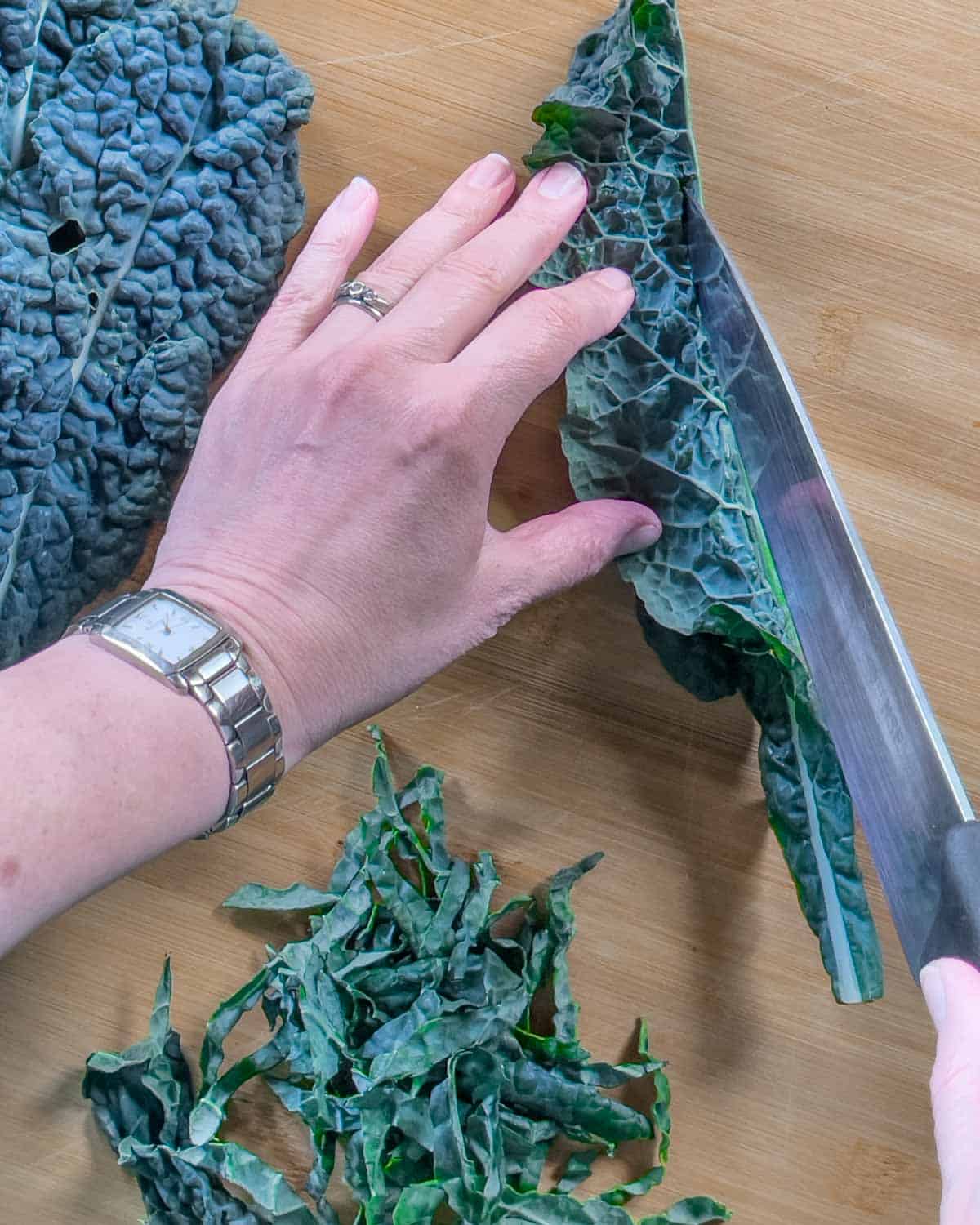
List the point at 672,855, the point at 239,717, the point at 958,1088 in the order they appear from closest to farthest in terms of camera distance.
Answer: the point at 958,1088 < the point at 239,717 < the point at 672,855

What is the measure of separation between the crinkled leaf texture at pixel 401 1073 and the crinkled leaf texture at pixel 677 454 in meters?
0.33

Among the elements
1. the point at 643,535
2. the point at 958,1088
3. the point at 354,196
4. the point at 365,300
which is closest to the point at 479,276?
the point at 365,300

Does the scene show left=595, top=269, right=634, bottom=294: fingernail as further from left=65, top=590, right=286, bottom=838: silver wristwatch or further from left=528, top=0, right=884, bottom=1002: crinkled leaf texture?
left=65, top=590, right=286, bottom=838: silver wristwatch

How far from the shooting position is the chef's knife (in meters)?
1.17

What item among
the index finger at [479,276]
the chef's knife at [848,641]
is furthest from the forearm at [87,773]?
the chef's knife at [848,641]

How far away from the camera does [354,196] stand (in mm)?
1342

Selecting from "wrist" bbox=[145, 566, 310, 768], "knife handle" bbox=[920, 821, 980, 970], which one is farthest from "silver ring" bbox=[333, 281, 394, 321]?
"knife handle" bbox=[920, 821, 980, 970]

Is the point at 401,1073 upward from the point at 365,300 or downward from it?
downward

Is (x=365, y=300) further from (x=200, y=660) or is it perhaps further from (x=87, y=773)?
(x=87, y=773)

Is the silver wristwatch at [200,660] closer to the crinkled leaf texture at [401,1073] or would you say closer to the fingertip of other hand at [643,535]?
the crinkled leaf texture at [401,1073]

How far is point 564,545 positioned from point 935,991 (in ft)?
2.15

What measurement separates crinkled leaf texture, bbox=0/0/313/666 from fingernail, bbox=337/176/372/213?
6cm

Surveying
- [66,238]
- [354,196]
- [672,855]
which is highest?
[354,196]

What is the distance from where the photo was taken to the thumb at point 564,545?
4.12 feet
